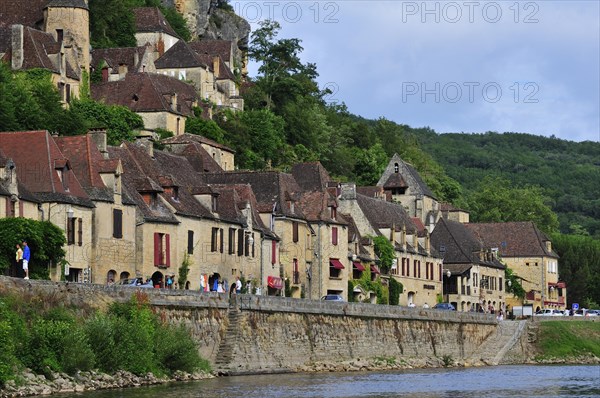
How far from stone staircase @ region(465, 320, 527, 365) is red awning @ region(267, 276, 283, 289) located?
13.1 m

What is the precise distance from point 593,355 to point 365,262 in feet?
57.1

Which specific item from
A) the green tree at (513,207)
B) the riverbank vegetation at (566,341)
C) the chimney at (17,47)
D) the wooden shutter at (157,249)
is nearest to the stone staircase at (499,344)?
the riverbank vegetation at (566,341)

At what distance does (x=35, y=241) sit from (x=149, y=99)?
47174 millimetres

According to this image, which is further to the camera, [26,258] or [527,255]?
[527,255]

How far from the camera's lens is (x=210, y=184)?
87.3 m

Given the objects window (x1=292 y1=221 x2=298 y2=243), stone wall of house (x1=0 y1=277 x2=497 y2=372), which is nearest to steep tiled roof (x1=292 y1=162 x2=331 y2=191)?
window (x1=292 y1=221 x2=298 y2=243)

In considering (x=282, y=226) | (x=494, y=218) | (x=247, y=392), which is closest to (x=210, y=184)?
(x=282, y=226)

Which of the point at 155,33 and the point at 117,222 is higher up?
the point at 155,33

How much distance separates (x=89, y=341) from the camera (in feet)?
176

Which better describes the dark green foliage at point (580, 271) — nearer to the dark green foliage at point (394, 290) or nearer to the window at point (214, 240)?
the dark green foliage at point (394, 290)

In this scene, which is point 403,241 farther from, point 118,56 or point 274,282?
point 118,56

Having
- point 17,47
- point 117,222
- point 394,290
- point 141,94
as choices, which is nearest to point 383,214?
point 394,290

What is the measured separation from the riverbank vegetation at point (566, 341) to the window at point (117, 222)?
36946 millimetres

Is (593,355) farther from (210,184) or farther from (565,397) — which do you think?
(565,397)
